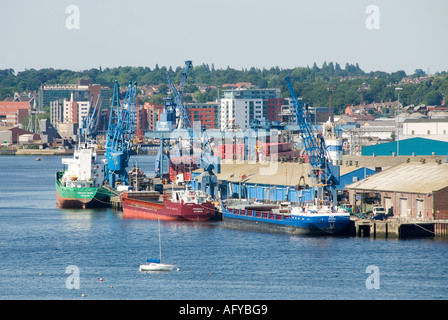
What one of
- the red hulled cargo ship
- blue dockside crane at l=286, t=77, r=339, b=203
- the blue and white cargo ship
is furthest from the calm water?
blue dockside crane at l=286, t=77, r=339, b=203

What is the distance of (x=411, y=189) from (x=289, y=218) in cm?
698

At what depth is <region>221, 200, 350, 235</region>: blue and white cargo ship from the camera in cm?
5150

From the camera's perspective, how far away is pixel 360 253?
4556 centimetres

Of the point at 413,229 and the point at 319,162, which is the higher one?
the point at 319,162

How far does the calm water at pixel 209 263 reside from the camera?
36.8 meters

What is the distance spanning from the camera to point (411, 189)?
53.4 m

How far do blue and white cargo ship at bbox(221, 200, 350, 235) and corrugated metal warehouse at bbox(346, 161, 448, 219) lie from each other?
13.0ft

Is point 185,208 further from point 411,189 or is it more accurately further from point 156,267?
point 156,267

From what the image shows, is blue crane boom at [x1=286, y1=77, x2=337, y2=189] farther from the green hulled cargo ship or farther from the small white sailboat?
the green hulled cargo ship

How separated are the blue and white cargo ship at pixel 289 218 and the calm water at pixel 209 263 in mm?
829

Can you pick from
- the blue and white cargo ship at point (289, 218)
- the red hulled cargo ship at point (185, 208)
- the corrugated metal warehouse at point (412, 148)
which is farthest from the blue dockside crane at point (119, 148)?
the blue and white cargo ship at point (289, 218)

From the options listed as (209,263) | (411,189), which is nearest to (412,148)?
(411,189)

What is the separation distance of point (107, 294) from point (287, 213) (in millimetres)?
20773
